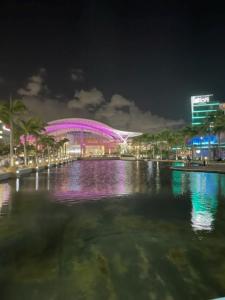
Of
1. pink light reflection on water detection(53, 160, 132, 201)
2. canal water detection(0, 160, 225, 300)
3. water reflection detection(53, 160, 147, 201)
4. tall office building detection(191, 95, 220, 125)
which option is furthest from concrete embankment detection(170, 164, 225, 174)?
tall office building detection(191, 95, 220, 125)

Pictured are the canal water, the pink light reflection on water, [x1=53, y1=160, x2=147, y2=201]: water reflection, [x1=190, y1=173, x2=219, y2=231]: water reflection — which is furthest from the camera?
[x1=53, y1=160, x2=147, y2=201]: water reflection

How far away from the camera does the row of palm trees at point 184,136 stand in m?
85.8

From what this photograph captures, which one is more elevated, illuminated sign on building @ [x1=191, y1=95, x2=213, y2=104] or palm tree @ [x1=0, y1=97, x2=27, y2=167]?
illuminated sign on building @ [x1=191, y1=95, x2=213, y2=104]

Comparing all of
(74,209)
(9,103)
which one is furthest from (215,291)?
(9,103)

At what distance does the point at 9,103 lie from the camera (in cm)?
5281

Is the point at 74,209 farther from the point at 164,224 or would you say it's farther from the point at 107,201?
the point at 164,224

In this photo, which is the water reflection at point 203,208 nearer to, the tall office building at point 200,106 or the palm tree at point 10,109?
the palm tree at point 10,109

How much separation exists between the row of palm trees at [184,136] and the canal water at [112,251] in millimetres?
69048

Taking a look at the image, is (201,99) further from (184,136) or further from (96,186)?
(96,186)

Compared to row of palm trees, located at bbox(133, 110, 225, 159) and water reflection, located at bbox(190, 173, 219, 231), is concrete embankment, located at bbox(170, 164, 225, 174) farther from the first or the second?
row of palm trees, located at bbox(133, 110, 225, 159)

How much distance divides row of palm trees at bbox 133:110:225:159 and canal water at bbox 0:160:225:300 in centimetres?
6905

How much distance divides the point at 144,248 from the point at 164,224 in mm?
3678

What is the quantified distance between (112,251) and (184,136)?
354 ft

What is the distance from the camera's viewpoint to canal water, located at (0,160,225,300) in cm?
776
